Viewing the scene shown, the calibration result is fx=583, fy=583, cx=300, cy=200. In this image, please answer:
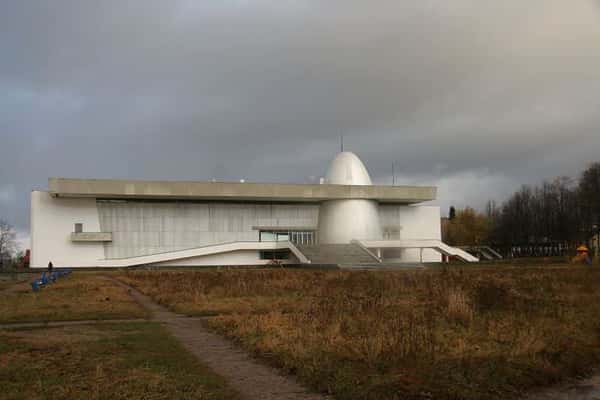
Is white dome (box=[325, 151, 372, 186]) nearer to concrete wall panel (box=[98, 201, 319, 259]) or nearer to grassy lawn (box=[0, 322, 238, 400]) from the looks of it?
concrete wall panel (box=[98, 201, 319, 259])

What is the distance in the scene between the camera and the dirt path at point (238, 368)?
6.85 m

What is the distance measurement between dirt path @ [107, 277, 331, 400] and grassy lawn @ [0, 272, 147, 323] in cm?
315

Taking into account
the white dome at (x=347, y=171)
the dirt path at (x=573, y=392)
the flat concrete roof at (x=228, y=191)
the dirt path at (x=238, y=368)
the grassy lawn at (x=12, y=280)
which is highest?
the white dome at (x=347, y=171)

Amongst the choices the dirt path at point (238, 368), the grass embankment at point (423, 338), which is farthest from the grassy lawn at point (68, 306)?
the dirt path at point (238, 368)

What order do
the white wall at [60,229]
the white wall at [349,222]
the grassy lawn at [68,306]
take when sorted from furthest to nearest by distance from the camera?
the white wall at [349,222], the white wall at [60,229], the grassy lawn at [68,306]

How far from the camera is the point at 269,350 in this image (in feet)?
30.2

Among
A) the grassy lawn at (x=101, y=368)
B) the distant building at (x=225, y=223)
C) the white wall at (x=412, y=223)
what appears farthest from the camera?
the white wall at (x=412, y=223)

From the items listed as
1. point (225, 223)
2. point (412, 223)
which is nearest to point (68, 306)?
point (225, 223)

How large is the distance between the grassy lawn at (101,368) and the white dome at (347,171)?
5064 cm

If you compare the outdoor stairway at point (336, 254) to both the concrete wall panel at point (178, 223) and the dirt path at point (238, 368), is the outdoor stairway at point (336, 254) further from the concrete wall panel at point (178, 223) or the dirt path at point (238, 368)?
the dirt path at point (238, 368)

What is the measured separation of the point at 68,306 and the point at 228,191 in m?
37.4

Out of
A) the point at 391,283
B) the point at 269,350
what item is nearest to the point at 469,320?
the point at 269,350

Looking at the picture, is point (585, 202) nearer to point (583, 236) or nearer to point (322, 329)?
point (583, 236)

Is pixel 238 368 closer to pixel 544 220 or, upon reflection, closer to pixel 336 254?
pixel 336 254
